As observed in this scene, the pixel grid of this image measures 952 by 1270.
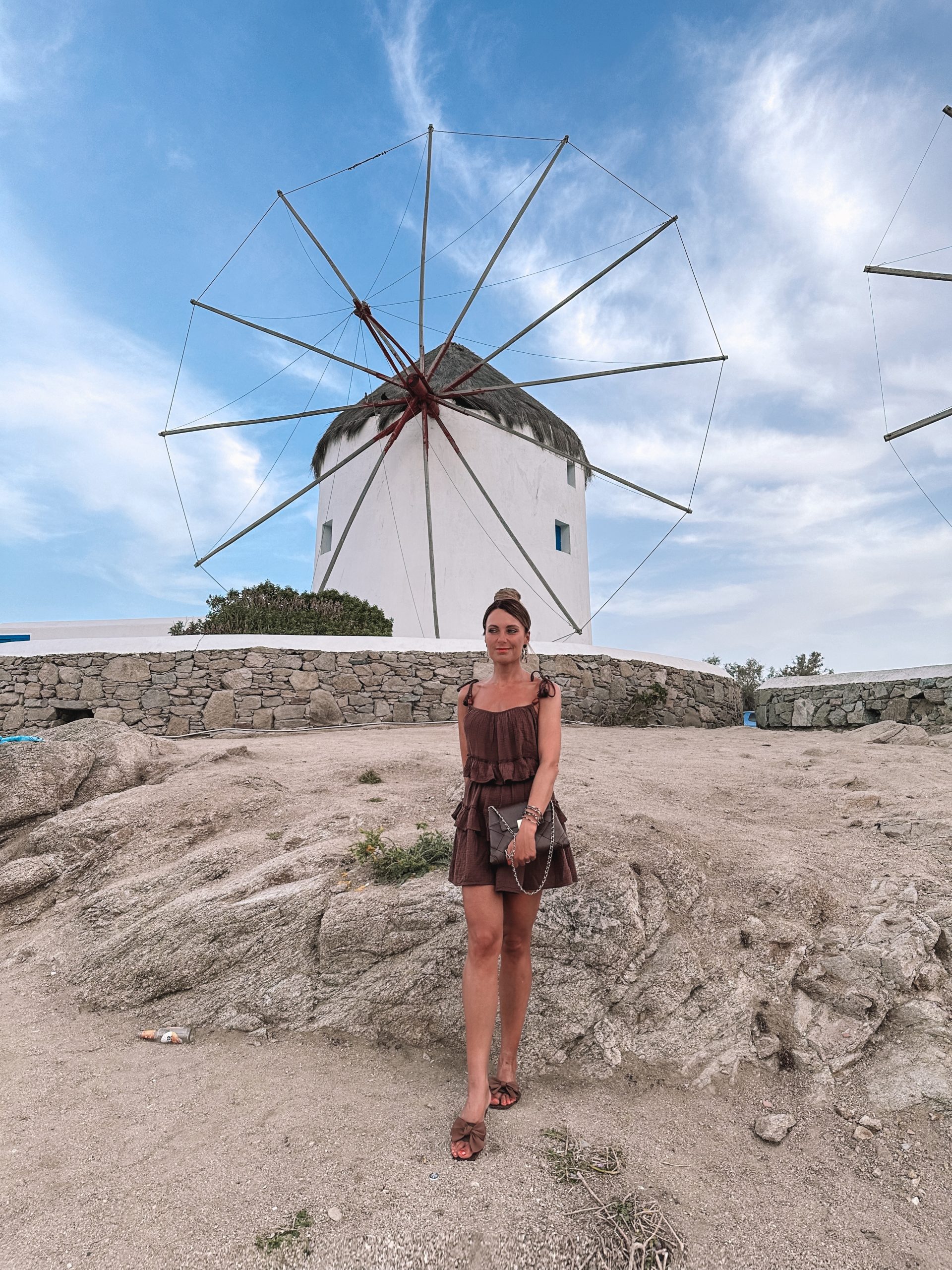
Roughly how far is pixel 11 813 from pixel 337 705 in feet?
17.6

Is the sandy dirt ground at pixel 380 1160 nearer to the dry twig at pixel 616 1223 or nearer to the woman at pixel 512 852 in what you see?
the dry twig at pixel 616 1223

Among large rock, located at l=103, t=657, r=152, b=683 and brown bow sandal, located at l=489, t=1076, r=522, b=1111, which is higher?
large rock, located at l=103, t=657, r=152, b=683

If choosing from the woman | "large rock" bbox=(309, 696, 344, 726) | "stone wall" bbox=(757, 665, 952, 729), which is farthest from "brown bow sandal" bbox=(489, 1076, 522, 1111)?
"stone wall" bbox=(757, 665, 952, 729)

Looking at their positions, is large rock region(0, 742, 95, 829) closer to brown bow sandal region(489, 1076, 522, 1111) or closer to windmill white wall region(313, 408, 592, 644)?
brown bow sandal region(489, 1076, 522, 1111)

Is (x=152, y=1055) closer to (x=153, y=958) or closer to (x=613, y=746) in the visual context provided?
(x=153, y=958)

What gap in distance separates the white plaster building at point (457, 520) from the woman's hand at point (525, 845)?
37.3 ft

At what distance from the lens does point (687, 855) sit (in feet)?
12.4

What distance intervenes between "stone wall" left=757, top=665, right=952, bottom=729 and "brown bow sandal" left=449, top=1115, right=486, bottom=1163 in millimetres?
9619

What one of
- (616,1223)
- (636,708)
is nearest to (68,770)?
(616,1223)

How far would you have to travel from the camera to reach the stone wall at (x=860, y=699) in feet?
33.9

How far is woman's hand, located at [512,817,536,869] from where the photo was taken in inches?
95.0

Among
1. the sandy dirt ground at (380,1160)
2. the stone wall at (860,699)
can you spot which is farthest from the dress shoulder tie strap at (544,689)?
the stone wall at (860,699)

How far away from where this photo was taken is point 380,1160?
7.61ft

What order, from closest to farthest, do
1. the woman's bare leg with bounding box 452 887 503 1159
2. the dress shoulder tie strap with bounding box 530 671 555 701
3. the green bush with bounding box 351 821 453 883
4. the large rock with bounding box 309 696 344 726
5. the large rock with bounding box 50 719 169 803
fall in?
1. the woman's bare leg with bounding box 452 887 503 1159
2. the dress shoulder tie strap with bounding box 530 671 555 701
3. the green bush with bounding box 351 821 453 883
4. the large rock with bounding box 50 719 169 803
5. the large rock with bounding box 309 696 344 726
